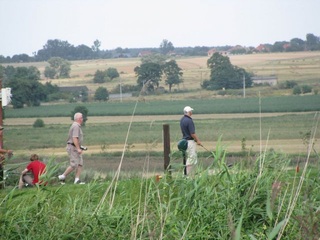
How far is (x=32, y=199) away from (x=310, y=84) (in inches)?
2009

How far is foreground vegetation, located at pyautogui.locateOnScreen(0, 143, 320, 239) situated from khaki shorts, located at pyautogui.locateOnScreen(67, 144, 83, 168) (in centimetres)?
305

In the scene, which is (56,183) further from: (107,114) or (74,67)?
(74,67)

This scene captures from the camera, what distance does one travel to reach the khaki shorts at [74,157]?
1549 centimetres

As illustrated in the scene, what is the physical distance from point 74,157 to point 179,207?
502cm

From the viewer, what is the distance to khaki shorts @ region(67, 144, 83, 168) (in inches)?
610

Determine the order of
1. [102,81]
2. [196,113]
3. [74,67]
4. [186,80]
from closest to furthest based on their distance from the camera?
[196,113], [186,80], [102,81], [74,67]

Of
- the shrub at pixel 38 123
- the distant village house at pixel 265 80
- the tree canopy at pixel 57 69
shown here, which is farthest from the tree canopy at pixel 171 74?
the tree canopy at pixel 57 69

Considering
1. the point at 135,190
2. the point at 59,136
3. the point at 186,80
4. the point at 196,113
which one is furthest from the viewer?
the point at 186,80

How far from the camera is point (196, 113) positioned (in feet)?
177

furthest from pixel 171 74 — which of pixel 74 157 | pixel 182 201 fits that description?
pixel 182 201

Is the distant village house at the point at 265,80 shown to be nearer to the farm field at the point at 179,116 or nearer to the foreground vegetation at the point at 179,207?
the farm field at the point at 179,116

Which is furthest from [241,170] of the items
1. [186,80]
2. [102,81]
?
[102,81]

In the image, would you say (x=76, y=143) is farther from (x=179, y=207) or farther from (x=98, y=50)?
(x=98, y=50)

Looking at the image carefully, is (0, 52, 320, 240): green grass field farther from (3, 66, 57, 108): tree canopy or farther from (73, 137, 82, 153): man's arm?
(3, 66, 57, 108): tree canopy
